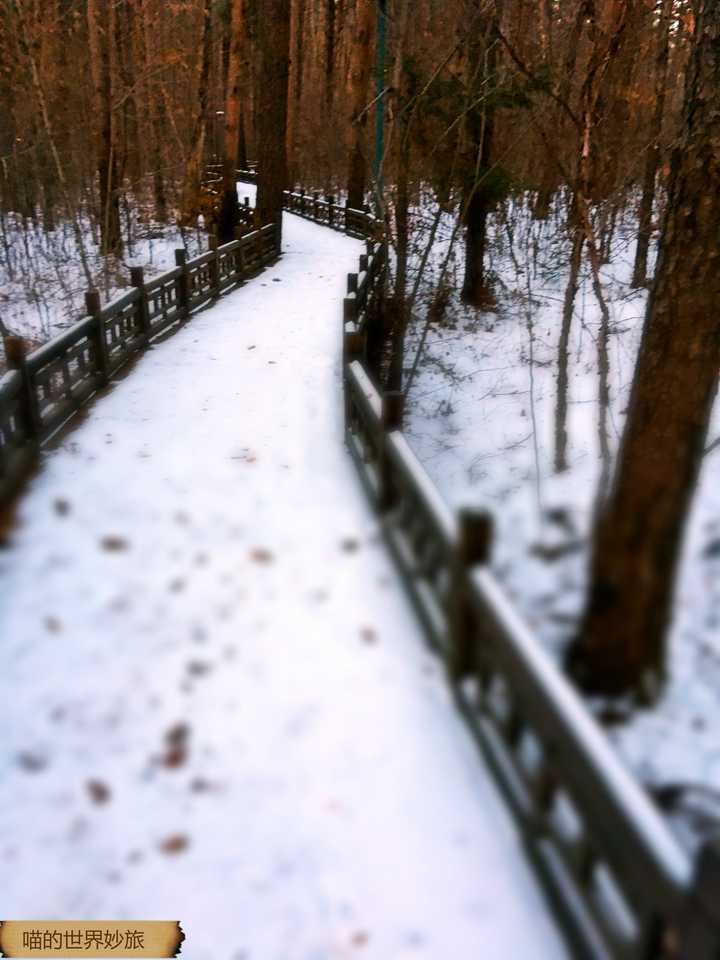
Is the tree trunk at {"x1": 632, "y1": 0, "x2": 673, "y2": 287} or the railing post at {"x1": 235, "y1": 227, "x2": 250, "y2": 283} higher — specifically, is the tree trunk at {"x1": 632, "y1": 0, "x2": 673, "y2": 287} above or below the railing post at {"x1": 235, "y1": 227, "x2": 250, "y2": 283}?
above

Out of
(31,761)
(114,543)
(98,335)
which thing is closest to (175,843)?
(31,761)

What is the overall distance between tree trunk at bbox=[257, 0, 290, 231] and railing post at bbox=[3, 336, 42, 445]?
44.2 ft

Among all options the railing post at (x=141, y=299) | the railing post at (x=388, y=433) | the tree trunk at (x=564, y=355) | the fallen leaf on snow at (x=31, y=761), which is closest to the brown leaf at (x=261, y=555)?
the railing post at (x=388, y=433)

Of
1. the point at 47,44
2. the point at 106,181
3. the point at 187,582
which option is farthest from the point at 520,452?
the point at 47,44

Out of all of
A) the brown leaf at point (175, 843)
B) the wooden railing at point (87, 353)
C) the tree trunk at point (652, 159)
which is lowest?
the brown leaf at point (175, 843)

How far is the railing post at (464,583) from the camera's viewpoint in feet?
13.0

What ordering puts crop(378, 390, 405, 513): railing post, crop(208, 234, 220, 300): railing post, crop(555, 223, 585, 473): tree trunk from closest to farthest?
crop(378, 390, 405, 513): railing post → crop(555, 223, 585, 473): tree trunk → crop(208, 234, 220, 300): railing post

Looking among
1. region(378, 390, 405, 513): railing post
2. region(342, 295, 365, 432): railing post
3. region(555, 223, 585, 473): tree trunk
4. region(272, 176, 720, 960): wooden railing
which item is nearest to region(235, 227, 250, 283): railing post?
region(342, 295, 365, 432): railing post

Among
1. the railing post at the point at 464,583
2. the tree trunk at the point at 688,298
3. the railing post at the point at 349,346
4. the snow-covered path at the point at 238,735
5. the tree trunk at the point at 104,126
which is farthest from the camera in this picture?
the tree trunk at the point at 104,126

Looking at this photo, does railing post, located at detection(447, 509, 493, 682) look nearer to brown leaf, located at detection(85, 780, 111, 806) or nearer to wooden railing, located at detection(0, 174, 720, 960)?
wooden railing, located at detection(0, 174, 720, 960)

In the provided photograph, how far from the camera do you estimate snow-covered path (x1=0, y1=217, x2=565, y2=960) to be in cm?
330

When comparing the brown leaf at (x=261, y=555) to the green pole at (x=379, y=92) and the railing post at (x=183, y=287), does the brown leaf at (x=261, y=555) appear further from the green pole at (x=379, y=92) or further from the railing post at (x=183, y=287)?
the railing post at (x=183, y=287)

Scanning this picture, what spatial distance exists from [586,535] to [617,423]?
34.2 feet

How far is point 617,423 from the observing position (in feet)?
43.7
